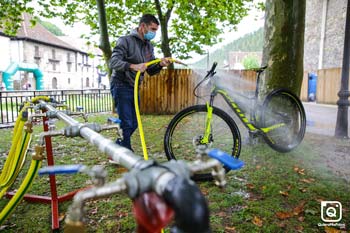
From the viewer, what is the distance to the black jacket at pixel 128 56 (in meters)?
4.03

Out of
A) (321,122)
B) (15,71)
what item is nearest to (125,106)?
(321,122)

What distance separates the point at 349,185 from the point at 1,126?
33.4 feet

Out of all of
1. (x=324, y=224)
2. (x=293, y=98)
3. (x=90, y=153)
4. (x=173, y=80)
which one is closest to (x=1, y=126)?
(x=90, y=153)

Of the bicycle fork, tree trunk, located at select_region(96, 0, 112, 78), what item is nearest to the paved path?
the bicycle fork

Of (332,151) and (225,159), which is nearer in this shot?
(225,159)

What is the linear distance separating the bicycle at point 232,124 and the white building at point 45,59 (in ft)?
106

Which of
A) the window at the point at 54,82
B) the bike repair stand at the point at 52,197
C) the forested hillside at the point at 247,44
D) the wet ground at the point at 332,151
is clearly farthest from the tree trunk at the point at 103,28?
the forested hillside at the point at 247,44

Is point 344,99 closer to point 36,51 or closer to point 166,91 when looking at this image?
point 166,91

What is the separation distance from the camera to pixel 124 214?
10.3 ft

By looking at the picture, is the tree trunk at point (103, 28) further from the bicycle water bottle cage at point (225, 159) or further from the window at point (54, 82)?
the window at point (54, 82)

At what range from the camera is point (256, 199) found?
342 centimetres

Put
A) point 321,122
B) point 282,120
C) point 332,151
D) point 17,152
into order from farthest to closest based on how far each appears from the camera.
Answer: point 321,122 < point 332,151 < point 282,120 < point 17,152

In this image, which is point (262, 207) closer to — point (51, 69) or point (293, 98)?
point (293, 98)

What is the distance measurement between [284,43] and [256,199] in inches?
125
